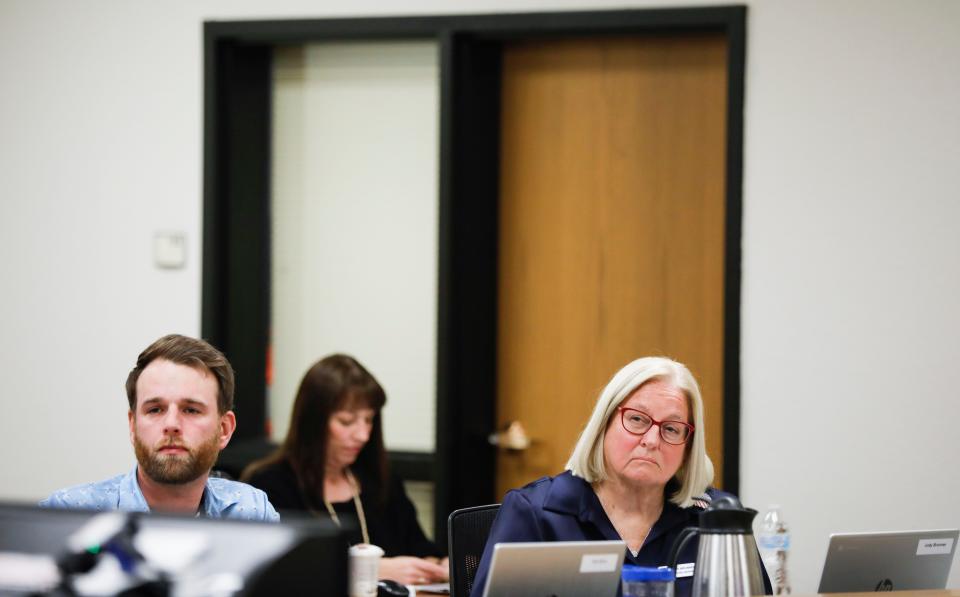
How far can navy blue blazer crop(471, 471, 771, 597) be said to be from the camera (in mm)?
2574

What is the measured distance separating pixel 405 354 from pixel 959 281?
1.92m

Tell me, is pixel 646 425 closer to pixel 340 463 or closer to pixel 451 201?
pixel 340 463

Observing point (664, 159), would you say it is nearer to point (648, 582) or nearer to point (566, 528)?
point (566, 528)

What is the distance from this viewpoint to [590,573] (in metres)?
2.04

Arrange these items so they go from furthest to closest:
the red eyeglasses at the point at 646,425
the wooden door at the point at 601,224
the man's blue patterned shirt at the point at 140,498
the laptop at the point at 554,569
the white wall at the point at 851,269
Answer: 1. the wooden door at the point at 601,224
2. the white wall at the point at 851,269
3. the red eyeglasses at the point at 646,425
4. the man's blue patterned shirt at the point at 140,498
5. the laptop at the point at 554,569

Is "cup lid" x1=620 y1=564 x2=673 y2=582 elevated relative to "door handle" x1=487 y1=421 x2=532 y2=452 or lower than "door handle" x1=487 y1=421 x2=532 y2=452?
elevated

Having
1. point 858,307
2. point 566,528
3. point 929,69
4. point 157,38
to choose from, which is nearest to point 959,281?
point 858,307

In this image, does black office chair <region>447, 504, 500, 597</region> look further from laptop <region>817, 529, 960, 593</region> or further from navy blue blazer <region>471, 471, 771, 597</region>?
laptop <region>817, 529, 960, 593</region>

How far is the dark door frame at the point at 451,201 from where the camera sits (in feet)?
12.7

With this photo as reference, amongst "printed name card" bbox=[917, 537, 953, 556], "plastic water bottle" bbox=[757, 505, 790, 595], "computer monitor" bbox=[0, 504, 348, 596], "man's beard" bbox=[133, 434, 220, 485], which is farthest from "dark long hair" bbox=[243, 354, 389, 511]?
"computer monitor" bbox=[0, 504, 348, 596]

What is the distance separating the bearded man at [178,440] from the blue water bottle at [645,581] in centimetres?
79

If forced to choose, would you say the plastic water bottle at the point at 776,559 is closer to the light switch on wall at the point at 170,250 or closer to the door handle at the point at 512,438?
the door handle at the point at 512,438

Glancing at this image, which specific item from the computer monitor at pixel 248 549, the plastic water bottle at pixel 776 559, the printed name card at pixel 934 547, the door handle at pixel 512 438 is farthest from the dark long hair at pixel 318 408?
the computer monitor at pixel 248 549

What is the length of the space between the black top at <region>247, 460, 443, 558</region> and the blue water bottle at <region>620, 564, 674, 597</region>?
146cm
